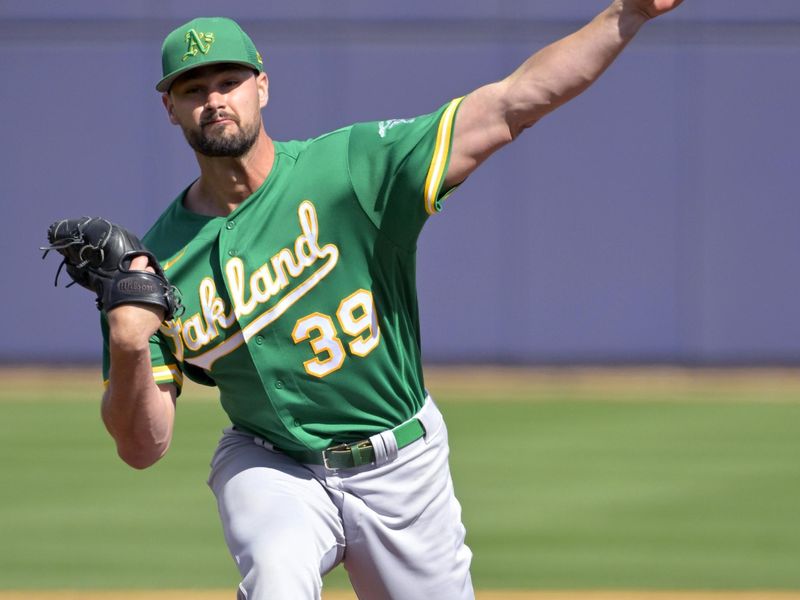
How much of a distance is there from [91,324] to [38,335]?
23.4 inches

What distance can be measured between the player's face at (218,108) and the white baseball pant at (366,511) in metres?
0.89

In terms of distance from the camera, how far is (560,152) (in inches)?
627

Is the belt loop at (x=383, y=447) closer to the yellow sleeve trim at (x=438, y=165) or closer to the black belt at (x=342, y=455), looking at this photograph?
the black belt at (x=342, y=455)

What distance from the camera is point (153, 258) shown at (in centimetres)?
394

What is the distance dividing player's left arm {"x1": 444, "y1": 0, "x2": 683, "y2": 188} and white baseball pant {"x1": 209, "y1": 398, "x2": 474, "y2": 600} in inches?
33.9

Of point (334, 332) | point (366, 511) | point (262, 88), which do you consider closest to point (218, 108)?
point (262, 88)

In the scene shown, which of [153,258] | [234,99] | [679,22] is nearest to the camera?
[153,258]

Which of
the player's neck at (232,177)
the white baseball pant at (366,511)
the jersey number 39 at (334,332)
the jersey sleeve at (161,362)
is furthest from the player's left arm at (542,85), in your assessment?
the jersey sleeve at (161,362)

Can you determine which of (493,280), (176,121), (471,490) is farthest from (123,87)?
(176,121)

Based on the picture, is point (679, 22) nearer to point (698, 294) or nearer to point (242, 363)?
point (698, 294)

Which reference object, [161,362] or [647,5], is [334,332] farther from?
[647,5]

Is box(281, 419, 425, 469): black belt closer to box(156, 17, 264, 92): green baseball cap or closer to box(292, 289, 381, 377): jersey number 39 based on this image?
box(292, 289, 381, 377): jersey number 39

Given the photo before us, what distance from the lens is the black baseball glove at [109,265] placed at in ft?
12.4

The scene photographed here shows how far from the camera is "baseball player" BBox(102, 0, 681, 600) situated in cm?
419
